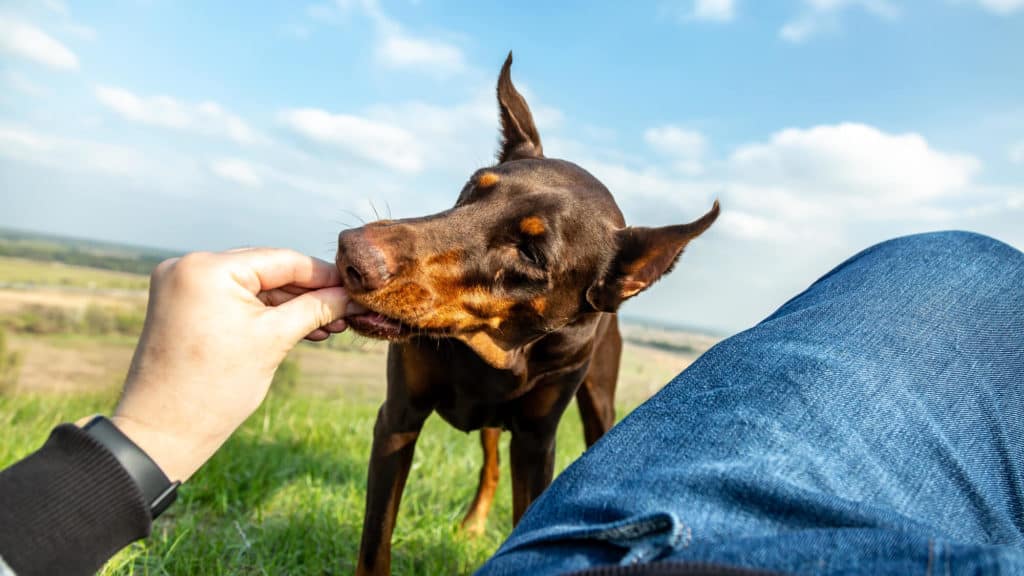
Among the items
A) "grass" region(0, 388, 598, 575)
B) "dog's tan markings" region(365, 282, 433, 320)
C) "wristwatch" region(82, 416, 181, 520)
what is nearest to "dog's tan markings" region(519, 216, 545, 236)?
"dog's tan markings" region(365, 282, 433, 320)

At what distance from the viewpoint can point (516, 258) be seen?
322cm

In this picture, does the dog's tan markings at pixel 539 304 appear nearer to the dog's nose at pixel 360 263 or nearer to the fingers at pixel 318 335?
the dog's nose at pixel 360 263

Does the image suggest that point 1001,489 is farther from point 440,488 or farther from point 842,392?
point 440,488

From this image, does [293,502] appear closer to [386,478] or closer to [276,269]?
[386,478]

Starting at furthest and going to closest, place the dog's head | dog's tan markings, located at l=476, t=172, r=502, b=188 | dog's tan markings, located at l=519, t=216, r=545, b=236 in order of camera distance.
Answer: dog's tan markings, located at l=476, t=172, r=502, b=188 < dog's tan markings, located at l=519, t=216, r=545, b=236 < the dog's head

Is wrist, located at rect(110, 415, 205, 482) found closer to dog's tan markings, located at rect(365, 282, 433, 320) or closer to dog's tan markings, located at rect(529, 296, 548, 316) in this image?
dog's tan markings, located at rect(365, 282, 433, 320)

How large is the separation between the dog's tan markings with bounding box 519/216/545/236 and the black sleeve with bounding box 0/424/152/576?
2.06 meters

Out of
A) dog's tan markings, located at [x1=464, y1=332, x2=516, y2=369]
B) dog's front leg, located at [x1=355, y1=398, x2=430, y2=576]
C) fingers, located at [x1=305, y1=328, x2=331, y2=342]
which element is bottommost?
dog's front leg, located at [x1=355, y1=398, x2=430, y2=576]

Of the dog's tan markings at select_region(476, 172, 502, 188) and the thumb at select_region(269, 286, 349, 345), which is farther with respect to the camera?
the dog's tan markings at select_region(476, 172, 502, 188)

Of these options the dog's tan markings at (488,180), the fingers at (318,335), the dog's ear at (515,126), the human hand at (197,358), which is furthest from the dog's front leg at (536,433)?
the human hand at (197,358)

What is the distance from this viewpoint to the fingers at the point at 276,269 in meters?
1.71

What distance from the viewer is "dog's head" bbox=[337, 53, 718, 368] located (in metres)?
2.84

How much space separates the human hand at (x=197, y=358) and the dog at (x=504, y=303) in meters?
0.97

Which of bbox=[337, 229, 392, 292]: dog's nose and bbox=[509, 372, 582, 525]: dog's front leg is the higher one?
bbox=[337, 229, 392, 292]: dog's nose
